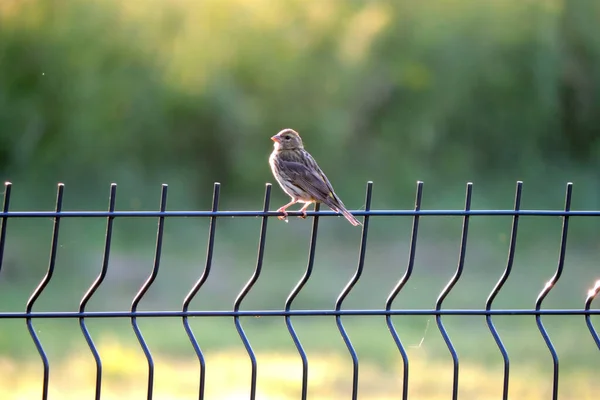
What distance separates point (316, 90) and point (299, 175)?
9332 mm

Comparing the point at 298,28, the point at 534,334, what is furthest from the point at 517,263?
the point at 298,28

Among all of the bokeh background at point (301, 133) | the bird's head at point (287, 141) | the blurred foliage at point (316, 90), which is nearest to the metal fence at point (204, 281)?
the bird's head at point (287, 141)

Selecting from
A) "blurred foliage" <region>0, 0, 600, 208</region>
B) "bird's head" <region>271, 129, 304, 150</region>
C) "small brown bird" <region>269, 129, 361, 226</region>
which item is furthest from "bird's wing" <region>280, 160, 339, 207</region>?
"blurred foliage" <region>0, 0, 600, 208</region>

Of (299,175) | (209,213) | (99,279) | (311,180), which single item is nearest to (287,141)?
(299,175)

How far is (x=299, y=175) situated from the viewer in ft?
20.2

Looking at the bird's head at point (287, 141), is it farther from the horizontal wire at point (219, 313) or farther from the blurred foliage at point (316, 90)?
the blurred foliage at point (316, 90)

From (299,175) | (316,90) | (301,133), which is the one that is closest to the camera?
(299,175)

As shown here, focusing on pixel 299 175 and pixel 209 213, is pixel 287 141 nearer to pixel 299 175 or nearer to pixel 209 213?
pixel 299 175

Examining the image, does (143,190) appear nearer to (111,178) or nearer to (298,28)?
(111,178)

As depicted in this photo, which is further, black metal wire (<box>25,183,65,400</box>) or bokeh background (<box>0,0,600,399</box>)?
bokeh background (<box>0,0,600,399</box>)

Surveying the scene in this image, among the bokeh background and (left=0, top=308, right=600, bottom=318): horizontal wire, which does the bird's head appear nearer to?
(left=0, top=308, right=600, bottom=318): horizontal wire

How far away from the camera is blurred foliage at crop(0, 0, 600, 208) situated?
14.6m

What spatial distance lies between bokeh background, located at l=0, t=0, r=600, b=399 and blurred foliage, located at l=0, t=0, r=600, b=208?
31mm

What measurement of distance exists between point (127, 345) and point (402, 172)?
206 inches
